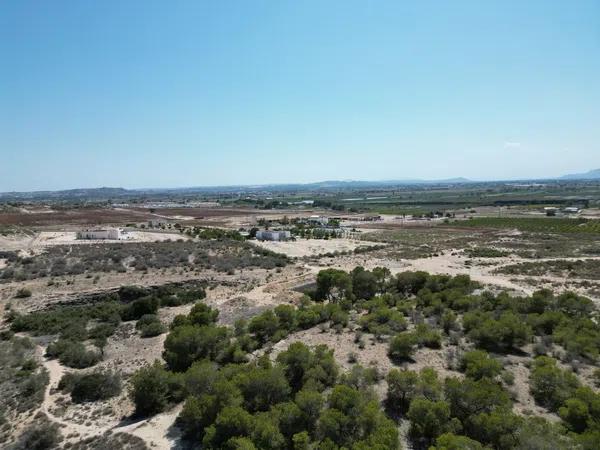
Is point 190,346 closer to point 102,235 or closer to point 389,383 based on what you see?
point 389,383

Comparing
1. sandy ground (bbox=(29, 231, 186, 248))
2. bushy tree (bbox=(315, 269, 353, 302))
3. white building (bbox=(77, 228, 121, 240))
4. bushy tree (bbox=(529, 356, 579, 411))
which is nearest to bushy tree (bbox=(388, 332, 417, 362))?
bushy tree (bbox=(529, 356, 579, 411))

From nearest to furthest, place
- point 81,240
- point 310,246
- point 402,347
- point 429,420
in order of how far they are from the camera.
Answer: point 429,420 < point 402,347 < point 81,240 < point 310,246

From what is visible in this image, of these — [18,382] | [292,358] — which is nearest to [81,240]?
[18,382]

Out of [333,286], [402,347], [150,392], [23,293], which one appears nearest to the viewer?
[150,392]

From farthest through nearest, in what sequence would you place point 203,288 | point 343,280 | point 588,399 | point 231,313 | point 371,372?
point 203,288 → point 343,280 → point 231,313 → point 371,372 → point 588,399

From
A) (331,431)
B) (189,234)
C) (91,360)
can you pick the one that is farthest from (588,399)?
(189,234)

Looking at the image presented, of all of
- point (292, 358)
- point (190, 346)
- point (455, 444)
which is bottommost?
point (190, 346)

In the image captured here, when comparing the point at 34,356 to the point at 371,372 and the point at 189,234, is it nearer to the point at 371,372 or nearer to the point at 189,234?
the point at 371,372

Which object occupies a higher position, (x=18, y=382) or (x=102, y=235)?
(x=102, y=235)
